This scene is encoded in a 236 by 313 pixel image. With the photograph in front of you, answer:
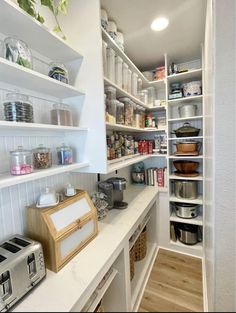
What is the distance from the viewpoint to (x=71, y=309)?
17.2 inches

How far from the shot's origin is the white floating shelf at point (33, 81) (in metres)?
0.66

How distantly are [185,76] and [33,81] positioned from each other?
1.54m

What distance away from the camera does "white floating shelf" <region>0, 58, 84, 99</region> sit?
0.66m

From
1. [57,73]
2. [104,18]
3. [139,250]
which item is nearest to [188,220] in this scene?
[139,250]

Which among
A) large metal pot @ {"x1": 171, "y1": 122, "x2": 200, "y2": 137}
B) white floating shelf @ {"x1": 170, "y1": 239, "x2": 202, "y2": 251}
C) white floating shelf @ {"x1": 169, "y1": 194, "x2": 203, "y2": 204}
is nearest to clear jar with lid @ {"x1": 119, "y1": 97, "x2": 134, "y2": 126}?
large metal pot @ {"x1": 171, "y1": 122, "x2": 200, "y2": 137}

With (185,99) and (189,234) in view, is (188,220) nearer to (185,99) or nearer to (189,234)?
(189,234)

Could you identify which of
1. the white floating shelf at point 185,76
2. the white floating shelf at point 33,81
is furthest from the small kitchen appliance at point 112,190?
the white floating shelf at point 185,76

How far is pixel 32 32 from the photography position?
0.78 meters

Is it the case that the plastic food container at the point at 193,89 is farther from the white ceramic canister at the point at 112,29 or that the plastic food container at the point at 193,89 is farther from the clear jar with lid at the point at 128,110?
the white ceramic canister at the point at 112,29

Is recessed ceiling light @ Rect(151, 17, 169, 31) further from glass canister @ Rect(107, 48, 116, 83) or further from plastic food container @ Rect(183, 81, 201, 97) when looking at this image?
plastic food container @ Rect(183, 81, 201, 97)

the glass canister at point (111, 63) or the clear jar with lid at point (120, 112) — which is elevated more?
the glass canister at point (111, 63)

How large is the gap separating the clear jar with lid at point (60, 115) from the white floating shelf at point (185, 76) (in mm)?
1264

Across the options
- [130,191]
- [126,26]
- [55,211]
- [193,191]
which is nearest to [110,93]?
[126,26]

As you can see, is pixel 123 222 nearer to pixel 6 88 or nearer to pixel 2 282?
pixel 2 282
